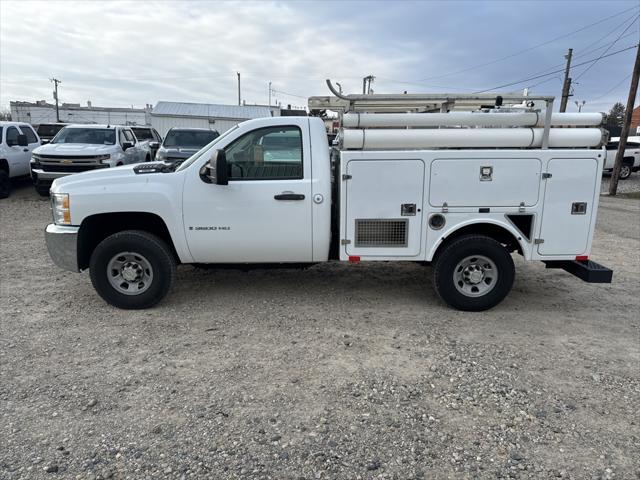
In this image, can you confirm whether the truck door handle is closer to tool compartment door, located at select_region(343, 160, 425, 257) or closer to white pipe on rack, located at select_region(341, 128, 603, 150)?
tool compartment door, located at select_region(343, 160, 425, 257)

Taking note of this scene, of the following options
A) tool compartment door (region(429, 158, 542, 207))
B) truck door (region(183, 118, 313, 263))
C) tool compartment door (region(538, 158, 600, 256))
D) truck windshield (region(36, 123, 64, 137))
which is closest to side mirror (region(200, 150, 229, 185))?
truck door (region(183, 118, 313, 263))

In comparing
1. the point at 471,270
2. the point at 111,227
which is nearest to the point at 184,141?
the point at 111,227

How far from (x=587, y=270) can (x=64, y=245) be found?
533 cm

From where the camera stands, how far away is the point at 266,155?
498 cm

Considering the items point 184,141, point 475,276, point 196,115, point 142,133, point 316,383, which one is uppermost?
point 196,115

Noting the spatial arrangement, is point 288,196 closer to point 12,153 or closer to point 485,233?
point 485,233

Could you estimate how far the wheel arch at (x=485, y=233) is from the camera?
496 cm

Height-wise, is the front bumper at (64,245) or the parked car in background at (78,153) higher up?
the parked car in background at (78,153)

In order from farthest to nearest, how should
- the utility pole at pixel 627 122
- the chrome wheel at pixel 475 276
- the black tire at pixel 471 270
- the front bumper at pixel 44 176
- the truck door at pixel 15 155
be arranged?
the utility pole at pixel 627 122 → the truck door at pixel 15 155 → the front bumper at pixel 44 176 → the chrome wheel at pixel 475 276 → the black tire at pixel 471 270

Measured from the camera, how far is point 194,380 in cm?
374

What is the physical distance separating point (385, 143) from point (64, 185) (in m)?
3.27

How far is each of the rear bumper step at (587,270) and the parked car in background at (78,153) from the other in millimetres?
11035

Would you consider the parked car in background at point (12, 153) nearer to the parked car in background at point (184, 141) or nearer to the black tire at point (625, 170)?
the parked car in background at point (184, 141)

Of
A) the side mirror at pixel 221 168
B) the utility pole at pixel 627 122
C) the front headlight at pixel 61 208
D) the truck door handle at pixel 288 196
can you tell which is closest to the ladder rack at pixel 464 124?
the truck door handle at pixel 288 196
